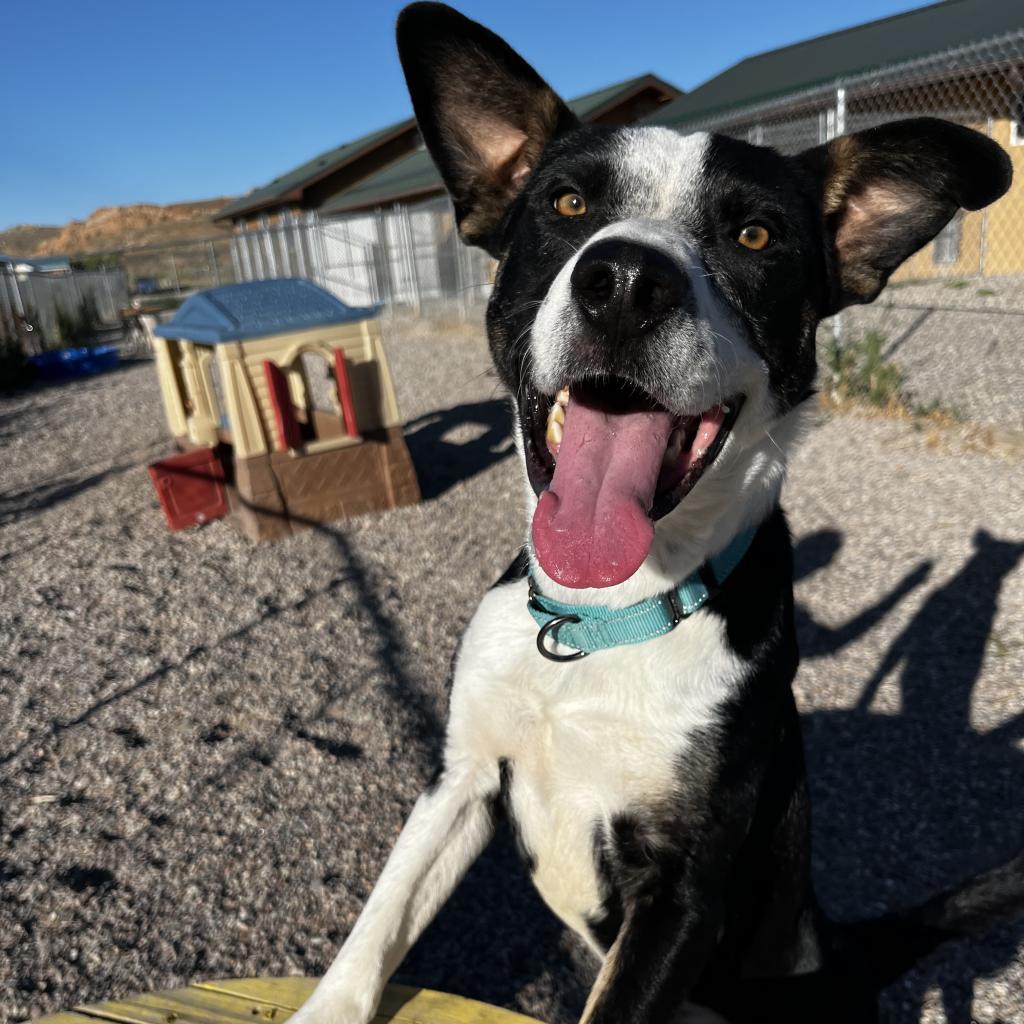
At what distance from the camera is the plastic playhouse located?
5.36 meters

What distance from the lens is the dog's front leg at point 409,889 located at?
5.74ft

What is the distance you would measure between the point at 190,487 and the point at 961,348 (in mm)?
8186

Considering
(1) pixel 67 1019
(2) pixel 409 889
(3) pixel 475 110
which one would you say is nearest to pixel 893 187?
(3) pixel 475 110

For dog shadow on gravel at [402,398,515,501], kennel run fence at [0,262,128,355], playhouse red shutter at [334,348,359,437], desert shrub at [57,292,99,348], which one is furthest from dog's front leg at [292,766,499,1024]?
desert shrub at [57,292,99,348]

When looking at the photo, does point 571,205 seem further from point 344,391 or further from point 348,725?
point 344,391

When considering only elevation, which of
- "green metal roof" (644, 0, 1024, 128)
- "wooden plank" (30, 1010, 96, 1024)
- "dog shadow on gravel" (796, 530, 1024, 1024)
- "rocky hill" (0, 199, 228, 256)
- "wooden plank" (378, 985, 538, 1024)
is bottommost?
"dog shadow on gravel" (796, 530, 1024, 1024)

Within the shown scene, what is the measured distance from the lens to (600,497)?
171cm

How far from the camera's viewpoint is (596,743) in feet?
5.88

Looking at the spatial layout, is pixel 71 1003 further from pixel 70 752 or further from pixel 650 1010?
pixel 650 1010

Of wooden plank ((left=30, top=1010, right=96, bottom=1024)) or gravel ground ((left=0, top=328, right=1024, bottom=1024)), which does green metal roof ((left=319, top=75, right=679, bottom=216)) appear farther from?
wooden plank ((left=30, top=1010, right=96, bottom=1024))

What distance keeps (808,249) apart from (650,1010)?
170cm

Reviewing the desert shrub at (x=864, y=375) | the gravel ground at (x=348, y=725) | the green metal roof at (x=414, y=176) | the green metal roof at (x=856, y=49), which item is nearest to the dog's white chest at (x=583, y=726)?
the gravel ground at (x=348, y=725)

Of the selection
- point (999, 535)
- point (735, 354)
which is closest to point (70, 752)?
point (735, 354)

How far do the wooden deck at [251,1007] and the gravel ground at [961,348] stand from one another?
6485 mm
